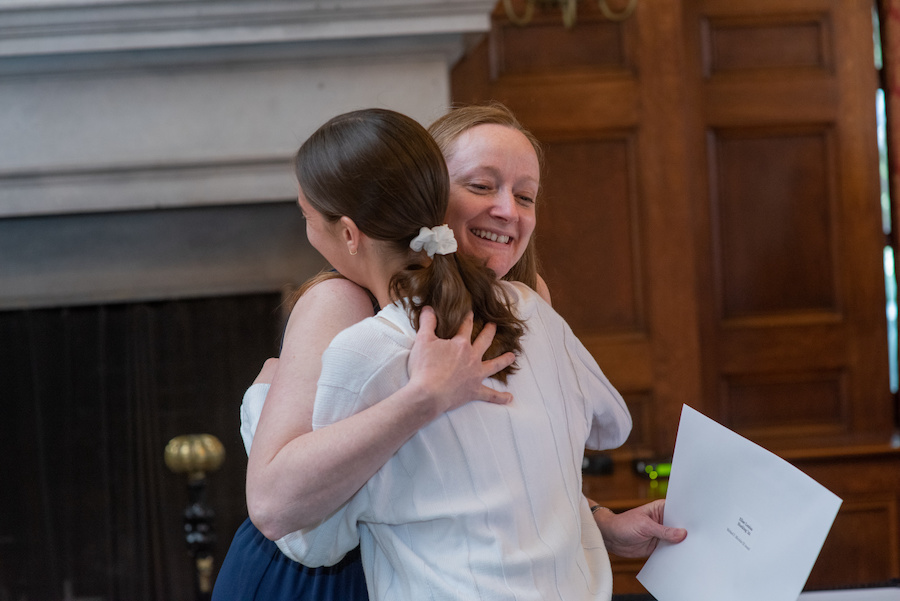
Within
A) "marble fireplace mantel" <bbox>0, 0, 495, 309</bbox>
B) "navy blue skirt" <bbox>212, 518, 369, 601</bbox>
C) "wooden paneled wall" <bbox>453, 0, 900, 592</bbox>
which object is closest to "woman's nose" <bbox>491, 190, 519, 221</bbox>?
"navy blue skirt" <bbox>212, 518, 369, 601</bbox>

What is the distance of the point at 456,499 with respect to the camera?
2.76 feet

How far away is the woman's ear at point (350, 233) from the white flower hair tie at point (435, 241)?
0.06 meters

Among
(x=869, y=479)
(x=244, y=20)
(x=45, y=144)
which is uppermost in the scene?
(x=244, y=20)

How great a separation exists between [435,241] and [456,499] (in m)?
0.26

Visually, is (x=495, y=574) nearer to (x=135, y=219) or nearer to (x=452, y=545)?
(x=452, y=545)

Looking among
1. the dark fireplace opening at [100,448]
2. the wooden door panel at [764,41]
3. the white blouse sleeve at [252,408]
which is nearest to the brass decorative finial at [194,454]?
the dark fireplace opening at [100,448]

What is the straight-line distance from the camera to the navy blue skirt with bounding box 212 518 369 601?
3.51ft

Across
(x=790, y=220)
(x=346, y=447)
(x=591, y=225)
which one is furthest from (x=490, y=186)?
(x=790, y=220)

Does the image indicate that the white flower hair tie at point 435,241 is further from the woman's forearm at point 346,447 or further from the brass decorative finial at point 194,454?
the brass decorative finial at point 194,454

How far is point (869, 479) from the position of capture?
8.70 feet

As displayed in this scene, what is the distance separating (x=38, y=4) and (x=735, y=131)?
84.9 inches

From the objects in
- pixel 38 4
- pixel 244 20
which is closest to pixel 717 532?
pixel 244 20

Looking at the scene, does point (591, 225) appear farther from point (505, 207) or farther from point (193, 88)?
point (505, 207)

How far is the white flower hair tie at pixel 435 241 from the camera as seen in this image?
89 cm
